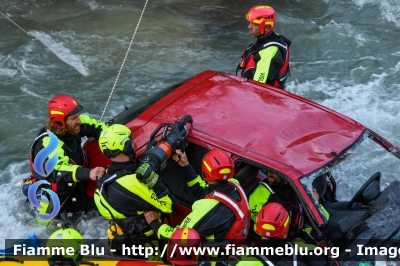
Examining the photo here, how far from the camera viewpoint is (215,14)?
1214 centimetres

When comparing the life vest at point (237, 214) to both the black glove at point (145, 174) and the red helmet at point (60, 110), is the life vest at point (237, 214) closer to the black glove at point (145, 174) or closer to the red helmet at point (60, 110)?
the black glove at point (145, 174)

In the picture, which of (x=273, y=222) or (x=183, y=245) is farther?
(x=273, y=222)

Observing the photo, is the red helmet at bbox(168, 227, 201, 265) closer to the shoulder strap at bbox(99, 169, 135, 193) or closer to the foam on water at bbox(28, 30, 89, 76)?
the shoulder strap at bbox(99, 169, 135, 193)

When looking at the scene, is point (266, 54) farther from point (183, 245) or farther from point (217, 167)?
point (183, 245)

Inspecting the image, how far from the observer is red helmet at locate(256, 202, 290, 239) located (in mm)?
3902

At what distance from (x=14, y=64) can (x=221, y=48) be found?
381 cm

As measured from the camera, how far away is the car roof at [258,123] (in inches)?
182

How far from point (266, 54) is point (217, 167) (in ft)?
8.07

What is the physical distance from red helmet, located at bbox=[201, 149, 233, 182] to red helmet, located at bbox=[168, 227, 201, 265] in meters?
0.56

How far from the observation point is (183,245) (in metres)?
3.66

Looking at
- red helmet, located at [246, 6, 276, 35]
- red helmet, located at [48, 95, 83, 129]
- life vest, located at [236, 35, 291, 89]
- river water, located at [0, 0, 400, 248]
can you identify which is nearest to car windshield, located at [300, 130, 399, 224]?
river water, located at [0, 0, 400, 248]

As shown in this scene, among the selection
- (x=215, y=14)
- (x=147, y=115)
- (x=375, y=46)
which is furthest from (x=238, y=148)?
(x=215, y=14)

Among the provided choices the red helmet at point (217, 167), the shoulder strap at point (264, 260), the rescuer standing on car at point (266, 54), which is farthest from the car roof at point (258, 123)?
the shoulder strap at point (264, 260)

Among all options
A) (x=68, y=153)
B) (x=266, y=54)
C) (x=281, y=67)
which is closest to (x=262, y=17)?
(x=266, y=54)
